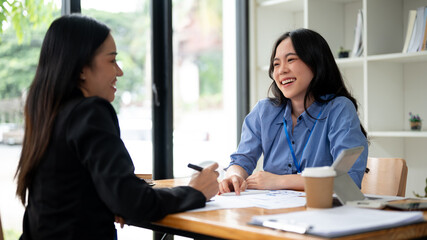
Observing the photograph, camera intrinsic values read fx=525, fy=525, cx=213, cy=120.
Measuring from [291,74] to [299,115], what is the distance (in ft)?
0.58

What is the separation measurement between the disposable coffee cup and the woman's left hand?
0.49m

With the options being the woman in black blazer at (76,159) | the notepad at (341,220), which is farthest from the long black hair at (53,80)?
the notepad at (341,220)

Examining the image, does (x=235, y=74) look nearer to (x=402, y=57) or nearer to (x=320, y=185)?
(x=402, y=57)

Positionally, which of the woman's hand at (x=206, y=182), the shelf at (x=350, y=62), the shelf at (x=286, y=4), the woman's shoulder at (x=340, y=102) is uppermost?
the shelf at (x=286, y=4)

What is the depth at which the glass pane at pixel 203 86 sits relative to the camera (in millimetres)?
4008

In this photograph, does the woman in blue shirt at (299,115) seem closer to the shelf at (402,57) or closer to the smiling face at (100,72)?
the smiling face at (100,72)

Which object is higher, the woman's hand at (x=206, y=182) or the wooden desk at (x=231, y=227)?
the woman's hand at (x=206, y=182)

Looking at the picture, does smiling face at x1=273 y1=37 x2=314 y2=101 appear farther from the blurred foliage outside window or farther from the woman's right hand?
the blurred foliage outside window

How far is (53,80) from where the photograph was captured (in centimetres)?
143

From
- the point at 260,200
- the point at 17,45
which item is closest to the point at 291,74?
the point at 260,200

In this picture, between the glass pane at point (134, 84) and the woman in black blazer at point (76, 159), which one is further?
the glass pane at point (134, 84)

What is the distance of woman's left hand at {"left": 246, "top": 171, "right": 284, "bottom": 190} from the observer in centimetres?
190

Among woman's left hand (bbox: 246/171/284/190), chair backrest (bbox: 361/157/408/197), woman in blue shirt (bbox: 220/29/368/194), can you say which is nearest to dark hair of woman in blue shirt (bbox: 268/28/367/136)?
woman in blue shirt (bbox: 220/29/368/194)

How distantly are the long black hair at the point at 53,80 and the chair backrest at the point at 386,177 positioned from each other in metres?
1.24
